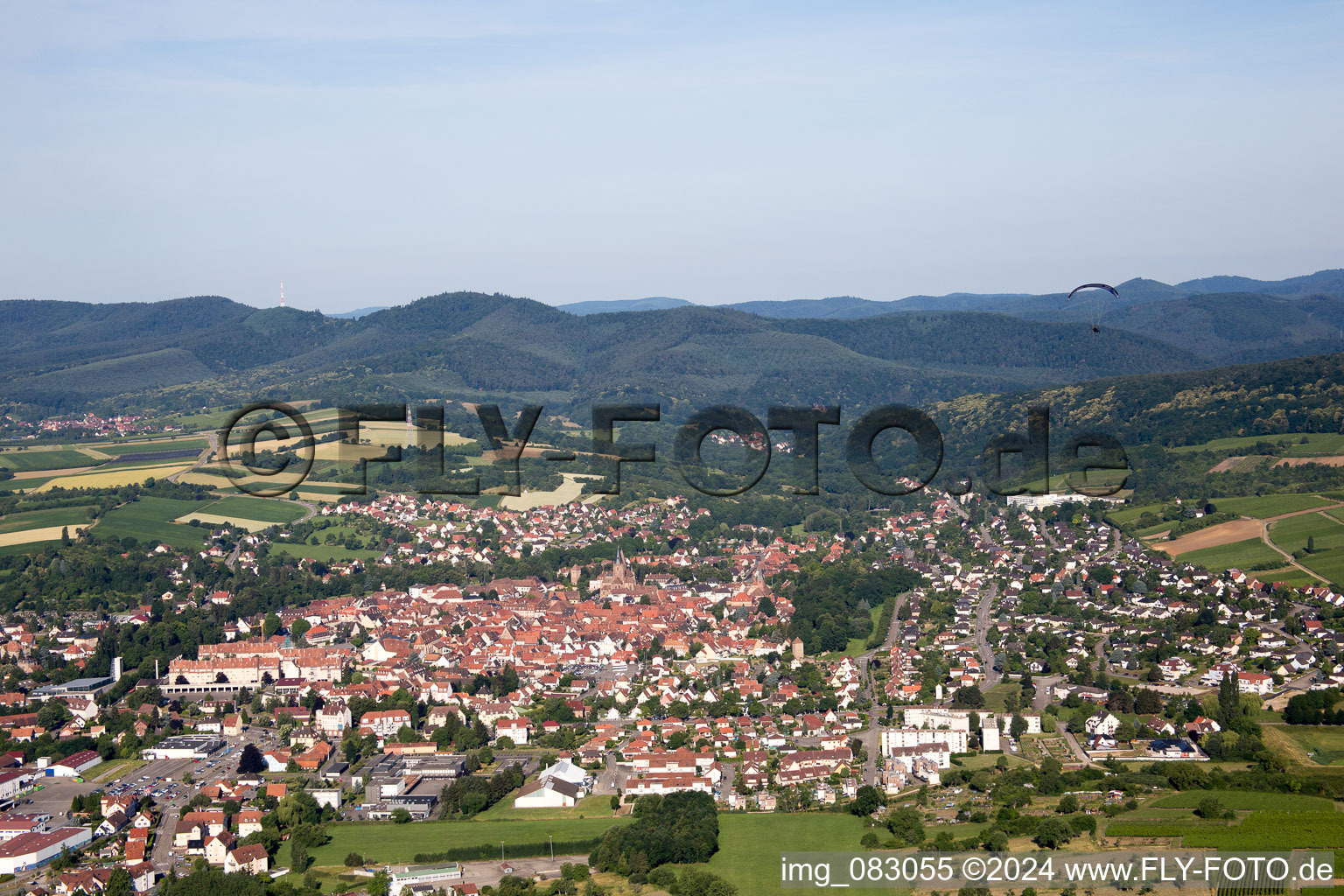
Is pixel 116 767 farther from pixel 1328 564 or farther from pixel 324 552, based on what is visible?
pixel 1328 564

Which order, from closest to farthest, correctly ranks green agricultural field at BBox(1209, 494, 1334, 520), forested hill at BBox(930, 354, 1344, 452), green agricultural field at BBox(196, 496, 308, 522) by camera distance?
green agricultural field at BBox(1209, 494, 1334, 520)
green agricultural field at BBox(196, 496, 308, 522)
forested hill at BBox(930, 354, 1344, 452)

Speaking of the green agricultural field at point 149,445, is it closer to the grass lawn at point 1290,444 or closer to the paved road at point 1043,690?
the grass lawn at point 1290,444

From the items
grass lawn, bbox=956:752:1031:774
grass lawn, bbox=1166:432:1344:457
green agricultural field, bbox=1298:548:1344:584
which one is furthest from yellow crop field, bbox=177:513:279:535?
grass lawn, bbox=1166:432:1344:457

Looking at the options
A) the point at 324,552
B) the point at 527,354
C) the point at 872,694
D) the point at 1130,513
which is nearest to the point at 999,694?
the point at 872,694

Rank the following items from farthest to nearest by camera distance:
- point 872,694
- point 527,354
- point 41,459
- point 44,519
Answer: point 527,354, point 41,459, point 44,519, point 872,694

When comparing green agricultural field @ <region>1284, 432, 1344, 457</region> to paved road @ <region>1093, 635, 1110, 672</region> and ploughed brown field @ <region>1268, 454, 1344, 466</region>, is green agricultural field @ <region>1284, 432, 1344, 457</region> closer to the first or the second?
ploughed brown field @ <region>1268, 454, 1344, 466</region>

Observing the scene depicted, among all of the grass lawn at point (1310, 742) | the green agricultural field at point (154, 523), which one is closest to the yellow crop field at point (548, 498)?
the green agricultural field at point (154, 523)
